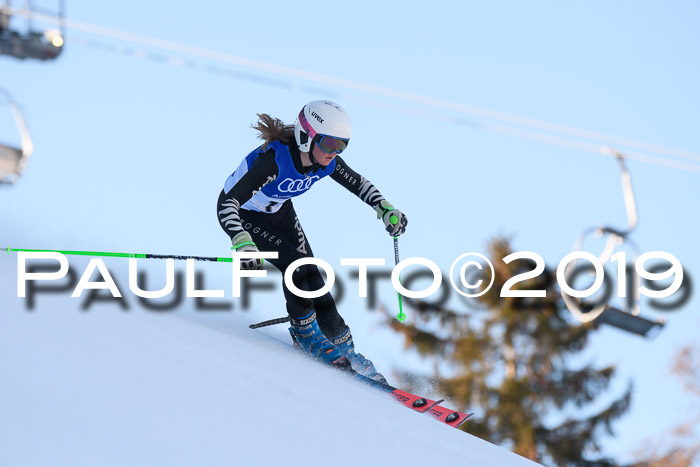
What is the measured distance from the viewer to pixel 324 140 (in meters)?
5.85

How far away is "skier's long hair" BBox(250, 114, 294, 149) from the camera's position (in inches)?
235

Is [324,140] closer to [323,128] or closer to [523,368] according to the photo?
[323,128]

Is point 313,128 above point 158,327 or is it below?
above

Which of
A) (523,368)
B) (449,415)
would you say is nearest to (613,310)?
(449,415)

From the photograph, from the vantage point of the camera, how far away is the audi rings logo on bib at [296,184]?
600 centimetres

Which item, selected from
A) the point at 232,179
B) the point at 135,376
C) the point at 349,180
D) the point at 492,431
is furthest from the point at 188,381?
the point at 492,431

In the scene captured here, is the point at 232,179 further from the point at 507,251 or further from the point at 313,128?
the point at 507,251

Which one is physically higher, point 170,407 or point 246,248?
point 246,248

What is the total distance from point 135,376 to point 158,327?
4.54ft

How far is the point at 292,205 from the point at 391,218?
27.6 inches

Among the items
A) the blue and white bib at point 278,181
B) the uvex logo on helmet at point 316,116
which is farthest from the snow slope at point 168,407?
the uvex logo on helmet at point 316,116

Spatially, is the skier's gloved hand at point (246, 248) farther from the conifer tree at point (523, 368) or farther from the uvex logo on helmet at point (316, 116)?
the conifer tree at point (523, 368)

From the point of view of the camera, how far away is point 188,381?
13.2 feet

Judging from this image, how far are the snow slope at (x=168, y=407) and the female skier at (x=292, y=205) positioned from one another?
0.78m
